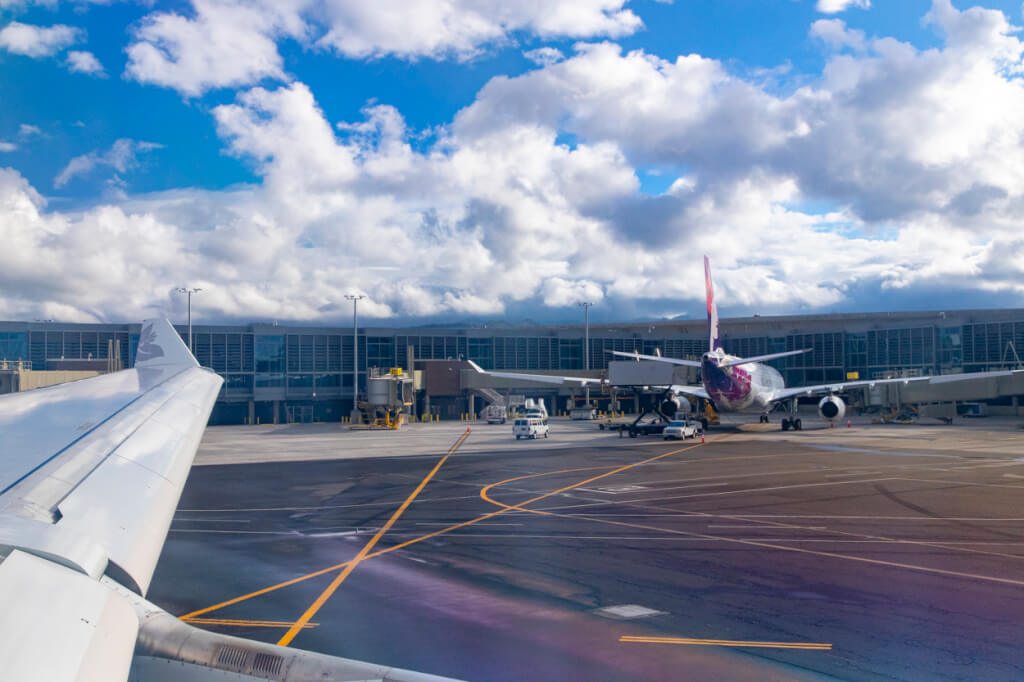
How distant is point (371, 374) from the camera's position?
228ft

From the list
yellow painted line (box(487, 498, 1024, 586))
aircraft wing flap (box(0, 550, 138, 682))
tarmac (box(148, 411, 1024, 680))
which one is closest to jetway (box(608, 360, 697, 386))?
tarmac (box(148, 411, 1024, 680))

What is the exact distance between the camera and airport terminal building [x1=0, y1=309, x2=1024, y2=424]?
75312 mm

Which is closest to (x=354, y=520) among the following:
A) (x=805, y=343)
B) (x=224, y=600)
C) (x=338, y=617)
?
(x=224, y=600)

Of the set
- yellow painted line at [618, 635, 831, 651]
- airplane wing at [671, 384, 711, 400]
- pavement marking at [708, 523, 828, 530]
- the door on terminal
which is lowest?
the door on terminal

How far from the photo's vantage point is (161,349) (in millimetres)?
18594

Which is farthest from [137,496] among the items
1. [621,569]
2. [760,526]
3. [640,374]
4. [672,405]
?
[672,405]

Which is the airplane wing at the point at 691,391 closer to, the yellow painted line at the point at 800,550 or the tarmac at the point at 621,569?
the tarmac at the point at 621,569

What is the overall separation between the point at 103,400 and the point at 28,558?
28.5ft

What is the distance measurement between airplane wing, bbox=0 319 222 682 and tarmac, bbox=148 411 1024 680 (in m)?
4.41

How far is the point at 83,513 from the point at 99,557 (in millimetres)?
1416

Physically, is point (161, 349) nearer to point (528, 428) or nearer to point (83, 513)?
point (83, 513)

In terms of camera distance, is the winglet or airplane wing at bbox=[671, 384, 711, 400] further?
airplane wing at bbox=[671, 384, 711, 400]

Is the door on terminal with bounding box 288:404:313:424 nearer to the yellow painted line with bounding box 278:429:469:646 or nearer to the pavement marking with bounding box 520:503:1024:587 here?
the yellow painted line with bounding box 278:429:469:646

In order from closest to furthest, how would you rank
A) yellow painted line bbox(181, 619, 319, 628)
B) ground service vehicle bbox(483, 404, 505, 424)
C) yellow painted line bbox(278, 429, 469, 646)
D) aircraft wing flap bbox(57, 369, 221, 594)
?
aircraft wing flap bbox(57, 369, 221, 594) < yellow painted line bbox(278, 429, 469, 646) < yellow painted line bbox(181, 619, 319, 628) < ground service vehicle bbox(483, 404, 505, 424)
